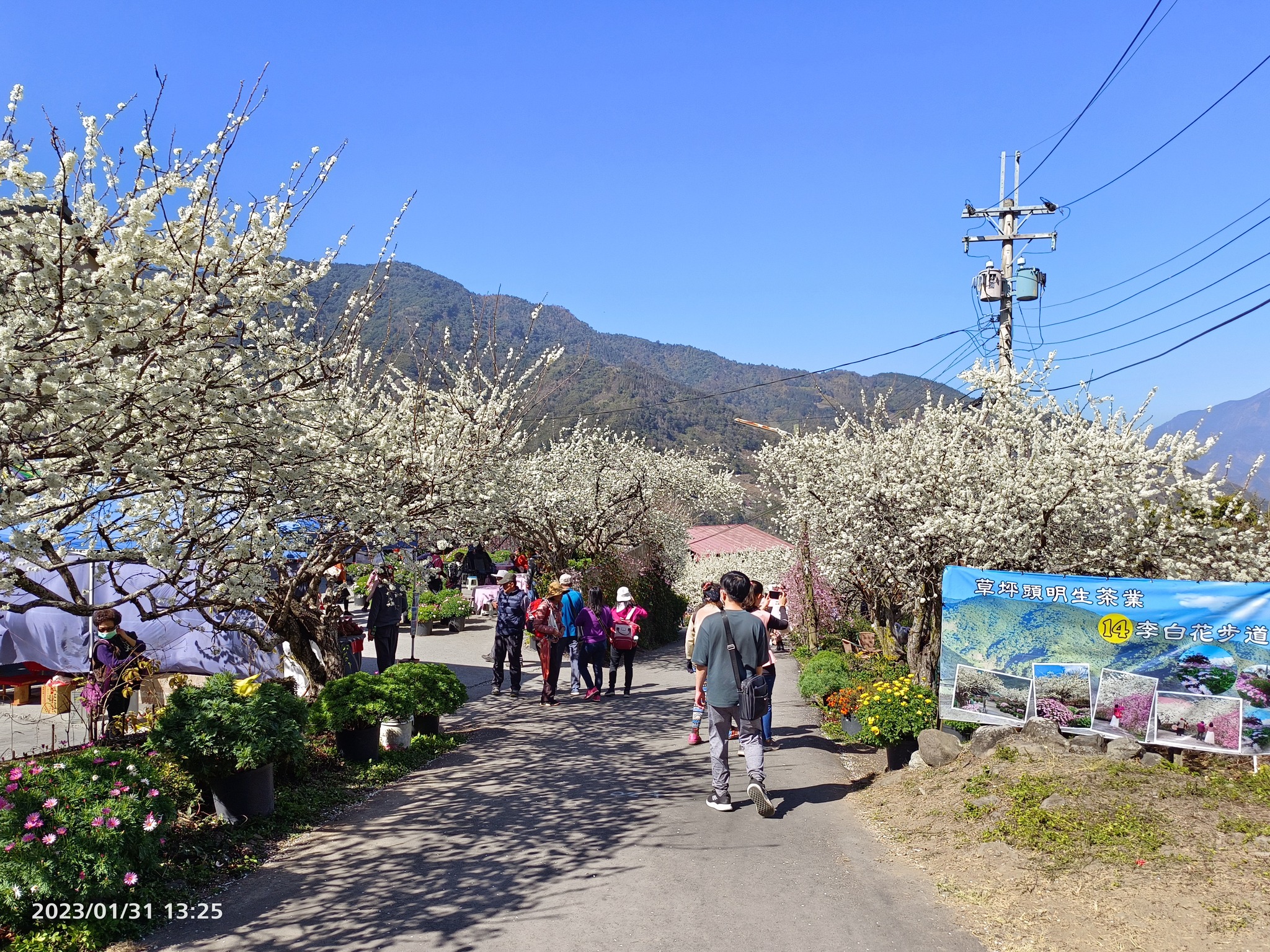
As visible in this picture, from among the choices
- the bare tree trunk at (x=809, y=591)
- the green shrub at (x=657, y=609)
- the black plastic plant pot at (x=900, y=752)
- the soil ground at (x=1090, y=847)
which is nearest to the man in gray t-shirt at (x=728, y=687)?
the soil ground at (x=1090, y=847)

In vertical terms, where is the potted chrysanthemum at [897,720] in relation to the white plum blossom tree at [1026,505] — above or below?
below

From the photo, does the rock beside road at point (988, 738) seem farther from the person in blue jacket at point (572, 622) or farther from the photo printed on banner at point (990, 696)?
the person in blue jacket at point (572, 622)

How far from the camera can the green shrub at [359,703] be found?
8117mm

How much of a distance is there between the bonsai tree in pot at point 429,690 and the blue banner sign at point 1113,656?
16.5 feet

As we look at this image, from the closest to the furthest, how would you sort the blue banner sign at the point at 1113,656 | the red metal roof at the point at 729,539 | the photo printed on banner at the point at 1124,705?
1. the blue banner sign at the point at 1113,656
2. the photo printed on banner at the point at 1124,705
3. the red metal roof at the point at 729,539

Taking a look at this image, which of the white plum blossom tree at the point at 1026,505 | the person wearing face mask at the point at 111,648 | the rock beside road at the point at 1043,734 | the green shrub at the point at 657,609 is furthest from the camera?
the green shrub at the point at 657,609

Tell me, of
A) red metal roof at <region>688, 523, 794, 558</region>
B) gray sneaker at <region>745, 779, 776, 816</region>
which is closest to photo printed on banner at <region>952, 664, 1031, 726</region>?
gray sneaker at <region>745, 779, 776, 816</region>

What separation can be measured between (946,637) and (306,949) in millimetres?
6426

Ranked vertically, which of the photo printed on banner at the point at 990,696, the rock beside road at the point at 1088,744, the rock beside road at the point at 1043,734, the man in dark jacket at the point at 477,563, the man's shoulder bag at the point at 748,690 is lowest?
the rock beside road at the point at 1088,744

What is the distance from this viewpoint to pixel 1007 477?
10008 mm

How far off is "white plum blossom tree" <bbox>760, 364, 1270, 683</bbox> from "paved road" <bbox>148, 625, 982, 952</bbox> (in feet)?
10.5

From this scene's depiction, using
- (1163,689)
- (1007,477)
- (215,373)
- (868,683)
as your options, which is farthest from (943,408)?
(215,373)

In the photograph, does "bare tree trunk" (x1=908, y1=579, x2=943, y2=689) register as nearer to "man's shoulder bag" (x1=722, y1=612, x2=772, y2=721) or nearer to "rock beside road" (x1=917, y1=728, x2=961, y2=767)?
"rock beside road" (x1=917, y1=728, x2=961, y2=767)

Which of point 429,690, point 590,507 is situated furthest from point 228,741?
point 590,507
